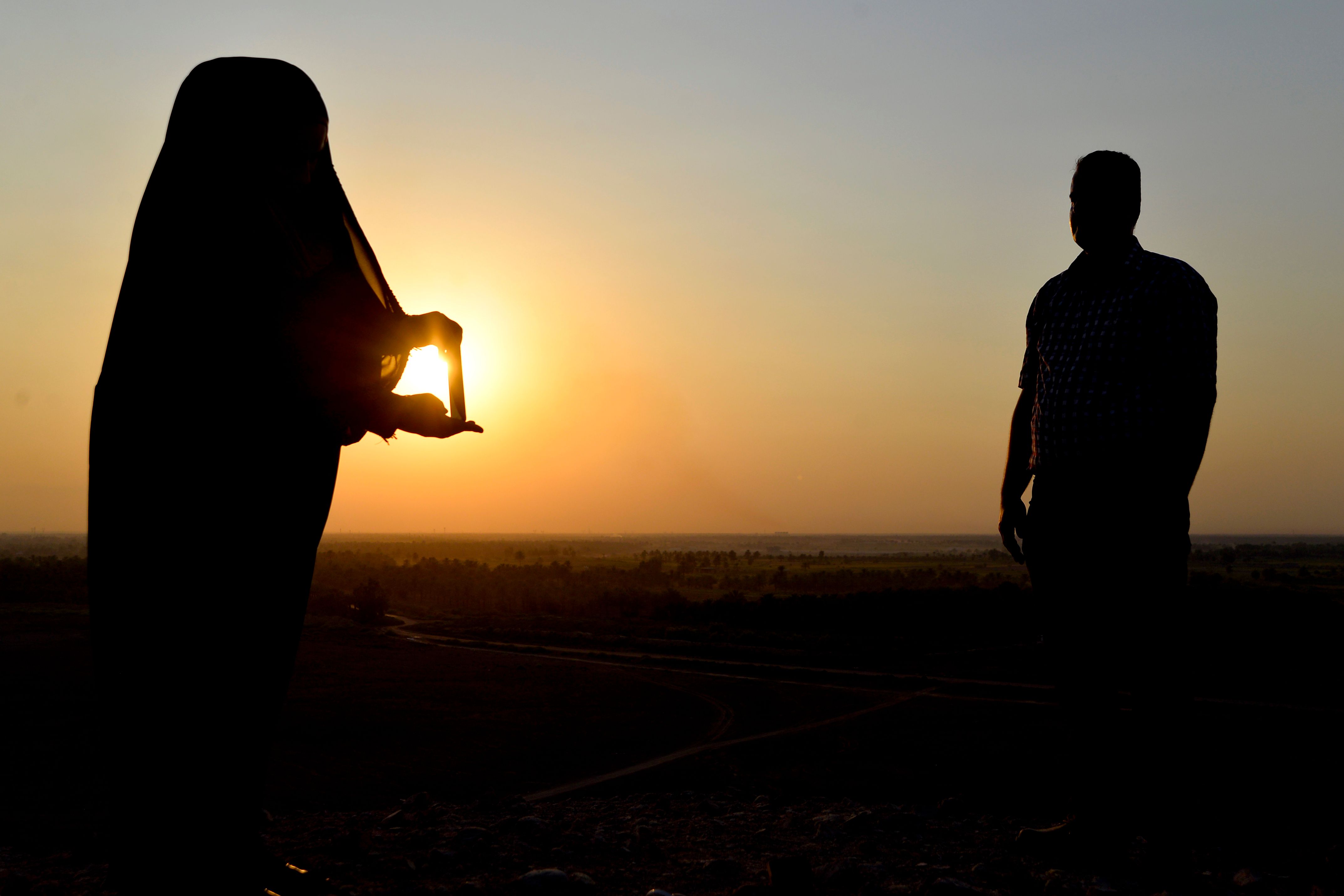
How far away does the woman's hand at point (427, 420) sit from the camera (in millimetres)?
2555

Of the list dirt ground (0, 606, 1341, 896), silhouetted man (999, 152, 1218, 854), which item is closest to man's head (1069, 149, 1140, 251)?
silhouetted man (999, 152, 1218, 854)

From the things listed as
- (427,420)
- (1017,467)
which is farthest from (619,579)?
(427,420)

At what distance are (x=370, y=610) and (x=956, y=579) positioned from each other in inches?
1674

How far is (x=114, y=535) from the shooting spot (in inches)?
95.9

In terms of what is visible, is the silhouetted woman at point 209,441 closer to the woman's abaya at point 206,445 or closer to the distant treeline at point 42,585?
the woman's abaya at point 206,445

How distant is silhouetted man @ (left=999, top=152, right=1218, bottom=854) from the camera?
3303mm

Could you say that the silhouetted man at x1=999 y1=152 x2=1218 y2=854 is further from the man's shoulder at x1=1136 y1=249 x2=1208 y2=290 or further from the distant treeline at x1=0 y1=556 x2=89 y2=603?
the distant treeline at x1=0 y1=556 x2=89 y2=603

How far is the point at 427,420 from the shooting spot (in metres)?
2.55

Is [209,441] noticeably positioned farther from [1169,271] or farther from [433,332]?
[1169,271]

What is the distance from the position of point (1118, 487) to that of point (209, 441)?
3059 millimetres

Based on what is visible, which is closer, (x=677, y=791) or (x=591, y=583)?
(x=677, y=791)

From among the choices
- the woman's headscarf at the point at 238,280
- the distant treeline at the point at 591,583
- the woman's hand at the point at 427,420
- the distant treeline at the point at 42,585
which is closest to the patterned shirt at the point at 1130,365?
the woman's hand at the point at 427,420

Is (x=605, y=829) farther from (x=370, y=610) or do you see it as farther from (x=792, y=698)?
(x=370, y=610)

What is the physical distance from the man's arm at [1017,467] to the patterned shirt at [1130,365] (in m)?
0.39
